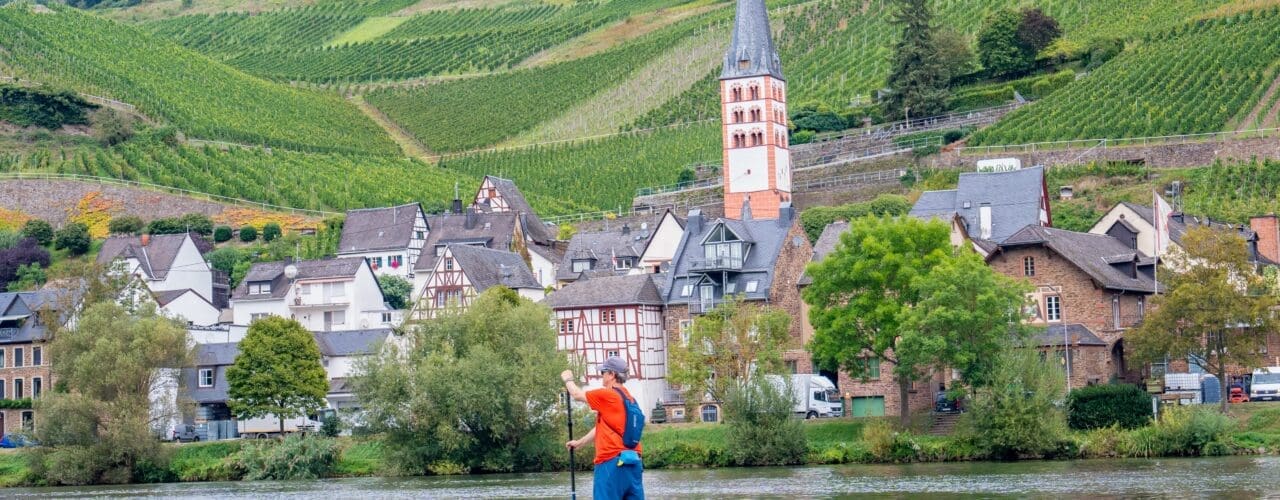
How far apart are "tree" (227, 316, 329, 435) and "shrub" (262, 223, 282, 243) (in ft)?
114

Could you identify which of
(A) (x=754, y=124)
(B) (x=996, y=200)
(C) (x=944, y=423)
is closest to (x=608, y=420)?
(C) (x=944, y=423)

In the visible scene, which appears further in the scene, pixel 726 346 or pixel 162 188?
pixel 162 188

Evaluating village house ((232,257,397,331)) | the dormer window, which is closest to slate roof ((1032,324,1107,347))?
village house ((232,257,397,331))

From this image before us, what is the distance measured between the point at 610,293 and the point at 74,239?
147ft

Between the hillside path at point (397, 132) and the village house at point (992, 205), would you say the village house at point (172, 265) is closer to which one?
the village house at point (992, 205)

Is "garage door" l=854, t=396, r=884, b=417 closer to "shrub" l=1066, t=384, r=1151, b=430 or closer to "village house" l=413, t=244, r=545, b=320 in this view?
"shrub" l=1066, t=384, r=1151, b=430

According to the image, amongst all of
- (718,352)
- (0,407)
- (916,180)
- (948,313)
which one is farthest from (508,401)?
(916,180)

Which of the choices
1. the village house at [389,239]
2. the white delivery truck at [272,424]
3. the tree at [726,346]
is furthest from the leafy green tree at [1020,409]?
the village house at [389,239]

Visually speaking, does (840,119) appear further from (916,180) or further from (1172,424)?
(1172,424)

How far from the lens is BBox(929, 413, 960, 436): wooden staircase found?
198 ft

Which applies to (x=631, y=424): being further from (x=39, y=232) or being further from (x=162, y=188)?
(x=162, y=188)

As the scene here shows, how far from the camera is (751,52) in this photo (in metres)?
102

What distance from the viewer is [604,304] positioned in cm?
7400

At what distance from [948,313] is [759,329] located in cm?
958
